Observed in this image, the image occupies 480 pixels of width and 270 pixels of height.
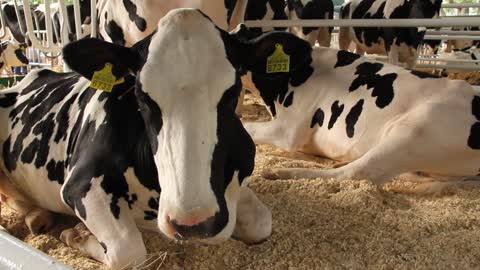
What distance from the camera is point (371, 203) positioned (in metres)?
2.28

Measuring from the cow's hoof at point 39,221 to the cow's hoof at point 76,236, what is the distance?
0.20 meters

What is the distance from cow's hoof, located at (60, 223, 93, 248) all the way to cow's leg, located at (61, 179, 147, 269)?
0.04 metres

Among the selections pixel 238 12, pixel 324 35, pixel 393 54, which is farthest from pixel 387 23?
pixel 324 35

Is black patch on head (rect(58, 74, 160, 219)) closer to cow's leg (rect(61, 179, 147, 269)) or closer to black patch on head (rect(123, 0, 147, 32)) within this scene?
cow's leg (rect(61, 179, 147, 269))

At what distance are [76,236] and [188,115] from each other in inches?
33.5

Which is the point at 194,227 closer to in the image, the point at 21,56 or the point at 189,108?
the point at 189,108

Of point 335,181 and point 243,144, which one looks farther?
point 335,181

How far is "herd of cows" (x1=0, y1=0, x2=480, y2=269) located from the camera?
4.96 ft

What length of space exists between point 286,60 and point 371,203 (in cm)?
80

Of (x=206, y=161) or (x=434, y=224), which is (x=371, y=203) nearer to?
(x=434, y=224)

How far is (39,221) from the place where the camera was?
2.21 meters

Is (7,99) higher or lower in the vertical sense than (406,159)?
higher

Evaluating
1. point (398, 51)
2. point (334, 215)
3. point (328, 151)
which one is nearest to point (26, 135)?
point (334, 215)

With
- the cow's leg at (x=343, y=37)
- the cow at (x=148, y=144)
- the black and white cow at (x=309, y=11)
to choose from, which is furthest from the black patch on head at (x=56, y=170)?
the cow's leg at (x=343, y=37)
